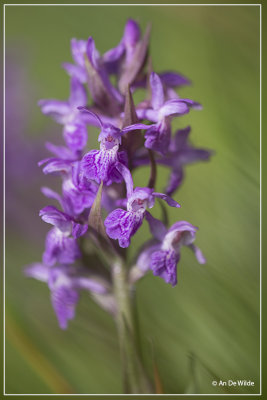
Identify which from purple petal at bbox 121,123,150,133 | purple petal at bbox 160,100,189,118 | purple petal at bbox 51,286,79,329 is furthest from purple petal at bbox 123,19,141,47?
purple petal at bbox 51,286,79,329

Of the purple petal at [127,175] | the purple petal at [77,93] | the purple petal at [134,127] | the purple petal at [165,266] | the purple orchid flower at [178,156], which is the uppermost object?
the purple petal at [77,93]

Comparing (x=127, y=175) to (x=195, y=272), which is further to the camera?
(x=195, y=272)

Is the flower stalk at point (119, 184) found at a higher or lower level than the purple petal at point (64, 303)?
higher

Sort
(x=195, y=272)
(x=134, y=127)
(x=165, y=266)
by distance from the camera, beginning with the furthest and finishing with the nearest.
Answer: (x=195, y=272)
(x=165, y=266)
(x=134, y=127)

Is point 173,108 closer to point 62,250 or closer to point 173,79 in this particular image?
point 173,79

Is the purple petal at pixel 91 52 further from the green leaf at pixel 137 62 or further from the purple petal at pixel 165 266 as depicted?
the purple petal at pixel 165 266

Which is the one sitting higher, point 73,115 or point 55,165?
point 73,115

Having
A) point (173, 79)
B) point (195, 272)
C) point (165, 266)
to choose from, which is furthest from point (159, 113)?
point (195, 272)

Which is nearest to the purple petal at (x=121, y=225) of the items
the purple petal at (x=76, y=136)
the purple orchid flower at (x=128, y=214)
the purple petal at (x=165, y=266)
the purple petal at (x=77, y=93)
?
the purple orchid flower at (x=128, y=214)
